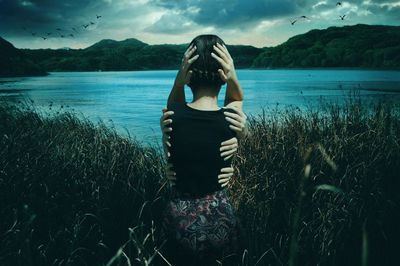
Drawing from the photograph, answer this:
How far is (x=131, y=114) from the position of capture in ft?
97.8

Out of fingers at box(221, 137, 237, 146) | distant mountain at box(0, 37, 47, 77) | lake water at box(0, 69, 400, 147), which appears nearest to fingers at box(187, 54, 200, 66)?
fingers at box(221, 137, 237, 146)

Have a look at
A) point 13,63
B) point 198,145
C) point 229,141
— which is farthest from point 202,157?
point 13,63

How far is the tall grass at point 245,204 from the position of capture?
10.6ft

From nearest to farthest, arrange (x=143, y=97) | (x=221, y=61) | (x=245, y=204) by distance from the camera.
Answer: (x=221, y=61), (x=245, y=204), (x=143, y=97)

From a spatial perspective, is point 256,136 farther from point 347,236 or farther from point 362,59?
point 362,59

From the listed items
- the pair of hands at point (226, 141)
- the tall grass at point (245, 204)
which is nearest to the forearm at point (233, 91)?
the pair of hands at point (226, 141)

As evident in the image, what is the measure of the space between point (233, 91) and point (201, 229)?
0.82m

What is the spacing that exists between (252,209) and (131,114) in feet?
86.6

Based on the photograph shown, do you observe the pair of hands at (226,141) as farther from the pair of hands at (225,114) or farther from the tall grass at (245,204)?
the tall grass at (245,204)

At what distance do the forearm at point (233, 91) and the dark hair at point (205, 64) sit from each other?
0.10 metres

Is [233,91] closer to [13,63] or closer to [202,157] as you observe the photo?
[202,157]

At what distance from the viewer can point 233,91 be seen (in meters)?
2.44

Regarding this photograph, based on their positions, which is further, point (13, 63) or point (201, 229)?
point (13, 63)

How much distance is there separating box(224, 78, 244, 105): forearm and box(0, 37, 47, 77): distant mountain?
259 feet
